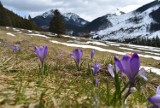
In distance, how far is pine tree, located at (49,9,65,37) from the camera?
95.6m

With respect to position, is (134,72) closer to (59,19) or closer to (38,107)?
(38,107)

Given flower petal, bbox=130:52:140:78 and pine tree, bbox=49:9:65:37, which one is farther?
pine tree, bbox=49:9:65:37

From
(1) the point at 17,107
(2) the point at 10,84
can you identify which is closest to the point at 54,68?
(2) the point at 10,84

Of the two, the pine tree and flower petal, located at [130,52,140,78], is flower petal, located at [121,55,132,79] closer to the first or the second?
flower petal, located at [130,52,140,78]

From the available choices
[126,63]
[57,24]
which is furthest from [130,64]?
[57,24]

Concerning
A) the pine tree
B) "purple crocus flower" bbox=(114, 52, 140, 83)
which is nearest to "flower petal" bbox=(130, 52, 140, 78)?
"purple crocus flower" bbox=(114, 52, 140, 83)

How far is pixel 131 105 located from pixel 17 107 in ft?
3.62

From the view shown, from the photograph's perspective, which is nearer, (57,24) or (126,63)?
(126,63)

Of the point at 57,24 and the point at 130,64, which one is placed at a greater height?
the point at 130,64

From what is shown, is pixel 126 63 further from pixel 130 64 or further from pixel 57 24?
pixel 57 24

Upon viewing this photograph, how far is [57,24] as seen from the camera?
320ft

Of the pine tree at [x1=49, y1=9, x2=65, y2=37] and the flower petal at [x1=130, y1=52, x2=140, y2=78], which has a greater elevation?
the flower petal at [x1=130, y1=52, x2=140, y2=78]

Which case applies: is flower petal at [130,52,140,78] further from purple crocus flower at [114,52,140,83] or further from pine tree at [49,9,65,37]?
pine tree at [49,9,65,37]

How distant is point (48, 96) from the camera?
3223mm
